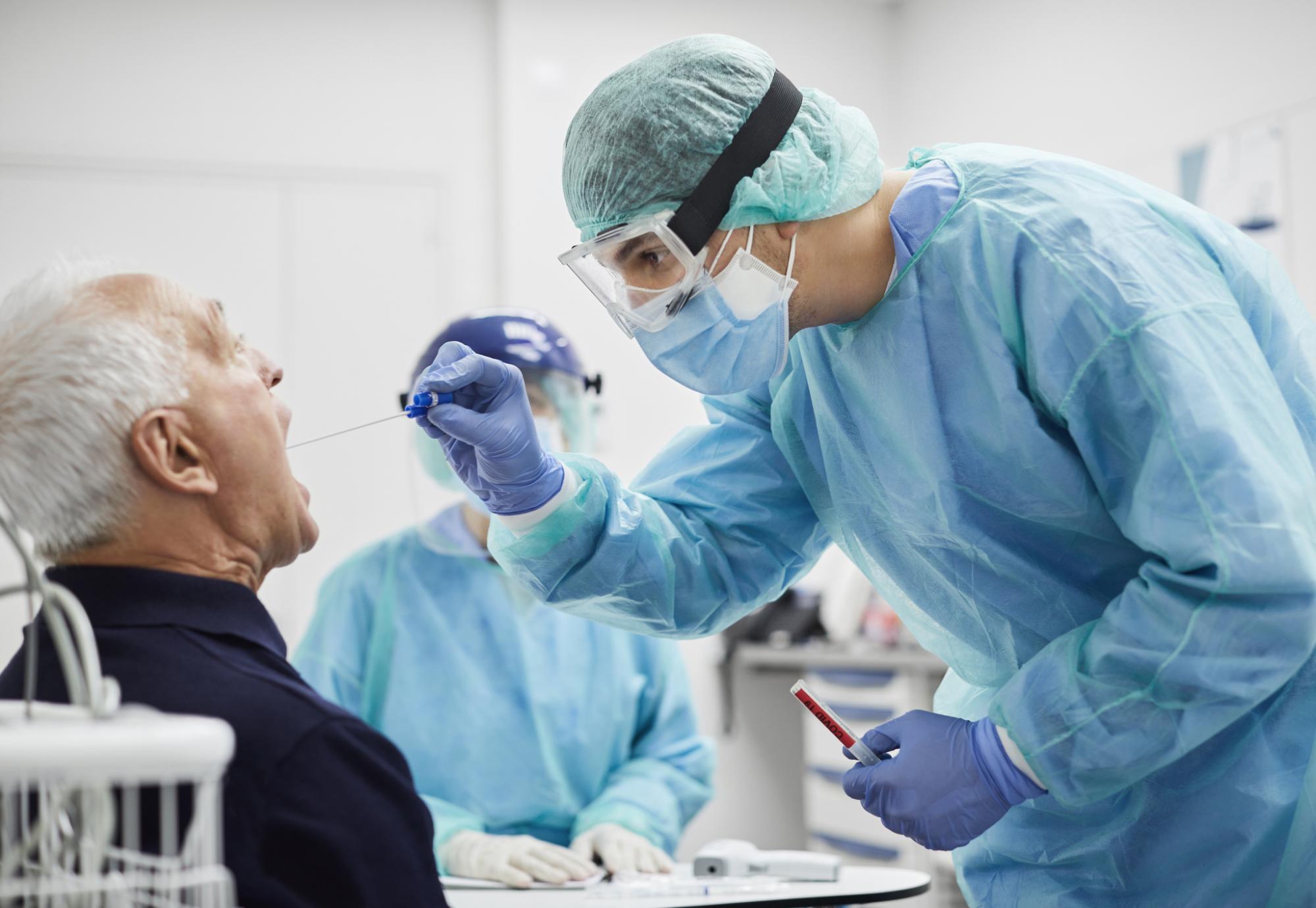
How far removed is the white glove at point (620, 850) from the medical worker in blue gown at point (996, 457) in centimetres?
50

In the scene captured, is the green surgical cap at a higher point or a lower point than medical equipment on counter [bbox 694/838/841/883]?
higher

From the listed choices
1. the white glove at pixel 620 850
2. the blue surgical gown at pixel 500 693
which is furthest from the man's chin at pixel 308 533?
the blue surgical gown at pixel 500 693

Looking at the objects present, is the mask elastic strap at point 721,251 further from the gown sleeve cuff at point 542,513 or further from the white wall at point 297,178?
the white wall at point 297,178

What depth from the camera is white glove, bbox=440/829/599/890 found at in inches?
67.6

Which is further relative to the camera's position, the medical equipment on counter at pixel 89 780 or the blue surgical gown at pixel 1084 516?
the blue surgical gown at pixel 1084 516

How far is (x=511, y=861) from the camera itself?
1.76 m

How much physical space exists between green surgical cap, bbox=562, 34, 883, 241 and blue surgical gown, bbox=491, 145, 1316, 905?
92 millimetres

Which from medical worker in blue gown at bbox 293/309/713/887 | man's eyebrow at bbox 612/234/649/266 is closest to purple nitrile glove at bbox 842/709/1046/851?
man's eyebrow at bbox 612/234/649/266

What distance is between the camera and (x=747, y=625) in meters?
4.19

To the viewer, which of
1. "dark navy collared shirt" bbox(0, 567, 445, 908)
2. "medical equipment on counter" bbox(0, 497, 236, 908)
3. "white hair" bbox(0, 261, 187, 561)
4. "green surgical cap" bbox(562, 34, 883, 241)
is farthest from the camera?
"green surgical cap" bbox(562, 34, 883, 241)

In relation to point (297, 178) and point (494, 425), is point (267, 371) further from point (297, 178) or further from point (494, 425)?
point (297, 178)

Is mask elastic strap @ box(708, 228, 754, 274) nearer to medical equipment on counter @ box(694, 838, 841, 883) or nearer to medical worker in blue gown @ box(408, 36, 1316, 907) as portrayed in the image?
medical worker in blue gown @ box(408, 36, 1316, 907)

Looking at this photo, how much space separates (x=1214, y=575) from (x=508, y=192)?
137 inches

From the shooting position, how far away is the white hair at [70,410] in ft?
3.76
